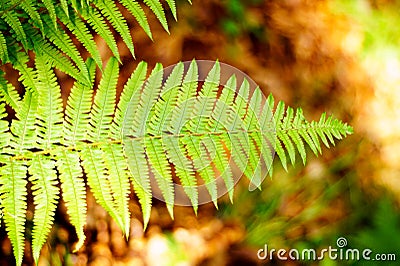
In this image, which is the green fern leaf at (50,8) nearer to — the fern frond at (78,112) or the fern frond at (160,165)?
the fern frond at (78,112)

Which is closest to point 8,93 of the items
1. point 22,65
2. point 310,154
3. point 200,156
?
point 22,65

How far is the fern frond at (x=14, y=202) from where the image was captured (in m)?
1.43

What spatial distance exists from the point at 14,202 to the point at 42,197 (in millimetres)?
88

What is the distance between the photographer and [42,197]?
1.49 metres

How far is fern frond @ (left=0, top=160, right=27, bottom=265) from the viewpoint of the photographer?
1.43 m

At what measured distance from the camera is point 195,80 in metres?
1.66

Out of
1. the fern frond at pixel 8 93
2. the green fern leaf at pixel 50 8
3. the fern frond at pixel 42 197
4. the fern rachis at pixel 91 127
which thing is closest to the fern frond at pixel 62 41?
the fern rachis at pixel 91 127

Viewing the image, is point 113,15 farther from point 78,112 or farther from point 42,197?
point 42,197

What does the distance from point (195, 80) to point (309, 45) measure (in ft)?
5.42

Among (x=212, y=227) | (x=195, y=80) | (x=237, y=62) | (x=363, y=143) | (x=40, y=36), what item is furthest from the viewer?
(x=363, y=143)

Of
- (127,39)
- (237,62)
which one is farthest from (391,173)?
(127,39)

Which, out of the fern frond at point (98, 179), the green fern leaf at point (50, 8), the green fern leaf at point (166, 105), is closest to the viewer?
the green fern leaf at point (50, 8)

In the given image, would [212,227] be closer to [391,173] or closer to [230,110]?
[230,110]

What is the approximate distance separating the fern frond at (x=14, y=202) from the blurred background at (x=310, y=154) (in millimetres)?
724
